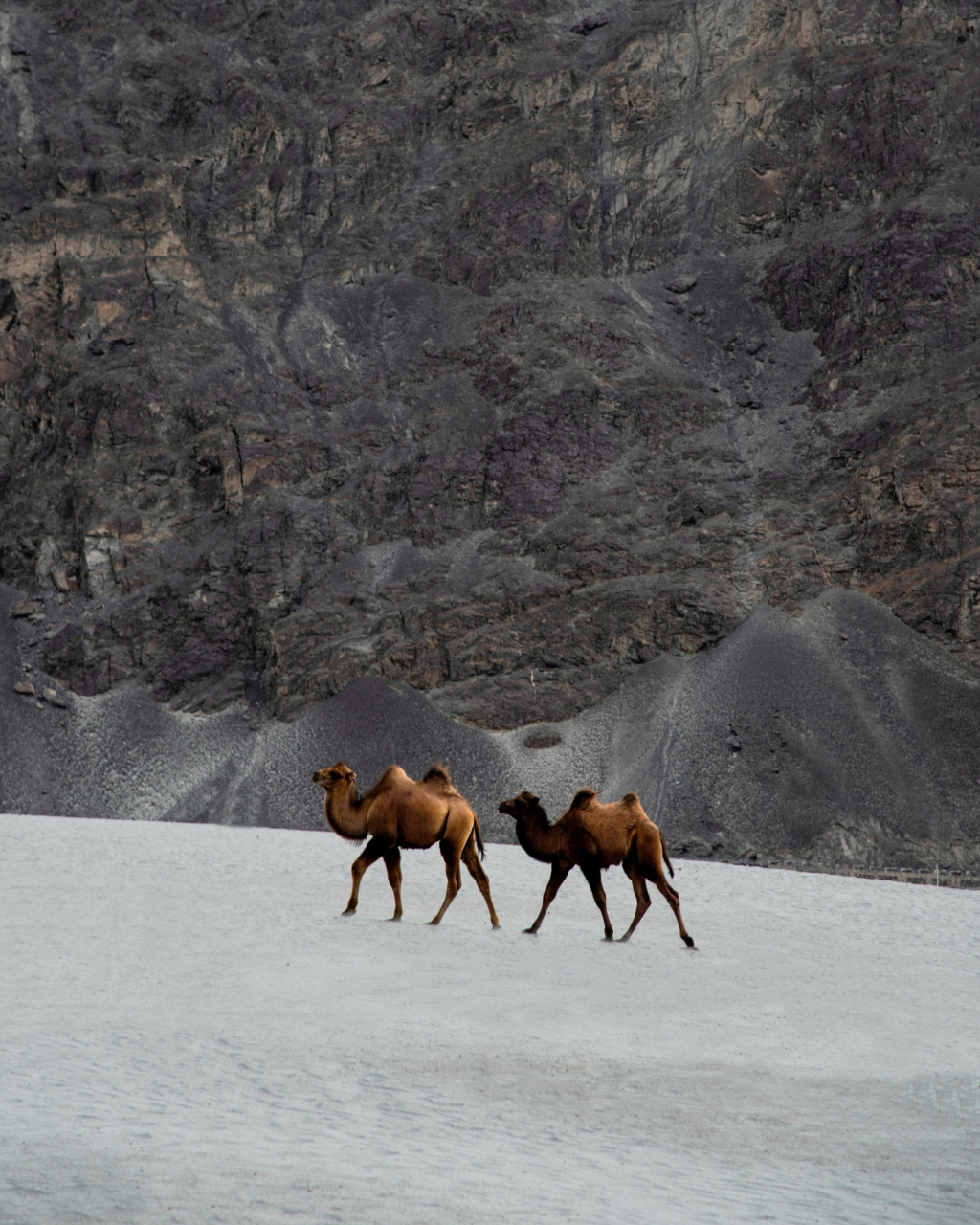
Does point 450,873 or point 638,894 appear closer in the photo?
point 638,894

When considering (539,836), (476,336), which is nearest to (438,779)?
(539,836)

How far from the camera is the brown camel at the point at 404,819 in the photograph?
13.8 metres

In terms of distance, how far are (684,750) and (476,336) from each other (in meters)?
39.3

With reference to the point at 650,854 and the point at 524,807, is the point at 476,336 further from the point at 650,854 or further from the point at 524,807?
the point at 650,854

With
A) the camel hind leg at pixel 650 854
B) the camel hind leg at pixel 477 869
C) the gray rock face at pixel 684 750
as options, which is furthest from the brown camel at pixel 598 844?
the gray rock face at pixel 684 750

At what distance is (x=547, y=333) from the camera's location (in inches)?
2908

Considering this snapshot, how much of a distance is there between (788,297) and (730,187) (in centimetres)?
1192

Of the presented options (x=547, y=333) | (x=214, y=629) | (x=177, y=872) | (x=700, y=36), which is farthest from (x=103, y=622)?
(x=700, y=36)

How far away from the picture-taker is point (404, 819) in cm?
1380

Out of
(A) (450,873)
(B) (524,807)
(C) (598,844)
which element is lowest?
(A) (450,873)

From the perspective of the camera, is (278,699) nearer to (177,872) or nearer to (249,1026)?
(177,872)

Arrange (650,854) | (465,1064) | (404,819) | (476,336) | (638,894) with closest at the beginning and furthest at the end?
(465,1064), (650,854), (404,819), (638,894), (476,336)

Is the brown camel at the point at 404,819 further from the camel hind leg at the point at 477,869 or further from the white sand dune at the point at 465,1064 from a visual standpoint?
the white sand dune at the point at 465,1064

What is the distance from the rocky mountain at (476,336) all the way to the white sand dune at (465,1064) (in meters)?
38.8
